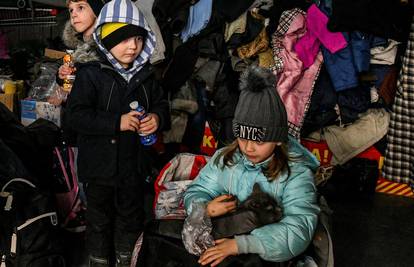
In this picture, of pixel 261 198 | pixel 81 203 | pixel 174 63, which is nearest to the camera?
pixel 261 198

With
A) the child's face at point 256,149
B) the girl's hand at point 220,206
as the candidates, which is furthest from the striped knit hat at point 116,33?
the girl's hand at point 220,206

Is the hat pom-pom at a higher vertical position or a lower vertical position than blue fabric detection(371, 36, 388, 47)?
lower

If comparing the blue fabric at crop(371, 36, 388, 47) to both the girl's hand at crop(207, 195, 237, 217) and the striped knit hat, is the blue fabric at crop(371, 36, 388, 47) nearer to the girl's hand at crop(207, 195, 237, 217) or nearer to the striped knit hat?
the striped knit hat

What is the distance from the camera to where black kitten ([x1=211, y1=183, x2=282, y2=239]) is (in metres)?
1.93

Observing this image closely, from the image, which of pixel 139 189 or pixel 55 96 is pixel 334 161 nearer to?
pixel 139 189

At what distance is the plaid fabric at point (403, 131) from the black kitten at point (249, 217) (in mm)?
2137

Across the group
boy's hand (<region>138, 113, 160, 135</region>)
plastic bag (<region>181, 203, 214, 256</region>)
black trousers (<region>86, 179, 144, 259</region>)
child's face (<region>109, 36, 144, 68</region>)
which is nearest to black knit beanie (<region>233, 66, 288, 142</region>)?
plastic bag (<region>181, 203, 214, 256</region>)

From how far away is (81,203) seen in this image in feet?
10.9

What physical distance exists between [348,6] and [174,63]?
133cm

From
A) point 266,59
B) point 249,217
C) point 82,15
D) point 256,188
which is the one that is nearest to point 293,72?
point 266,59

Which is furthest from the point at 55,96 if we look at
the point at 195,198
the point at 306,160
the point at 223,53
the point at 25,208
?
the point at 306,160

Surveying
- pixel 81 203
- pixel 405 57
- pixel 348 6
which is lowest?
pixel 81 203

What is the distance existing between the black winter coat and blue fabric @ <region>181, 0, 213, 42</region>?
1287 millimetres

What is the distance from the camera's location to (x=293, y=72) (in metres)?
3.84
